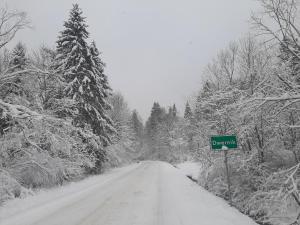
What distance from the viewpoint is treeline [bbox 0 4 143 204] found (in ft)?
36.8

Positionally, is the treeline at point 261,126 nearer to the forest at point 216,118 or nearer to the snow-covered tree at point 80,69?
the forest at point 216,118

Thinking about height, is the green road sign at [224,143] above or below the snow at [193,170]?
above

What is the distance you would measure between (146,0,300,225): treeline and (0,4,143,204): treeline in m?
7.06

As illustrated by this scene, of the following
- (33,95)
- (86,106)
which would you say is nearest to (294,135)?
(33,95)

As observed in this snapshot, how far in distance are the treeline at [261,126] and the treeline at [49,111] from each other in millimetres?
7059

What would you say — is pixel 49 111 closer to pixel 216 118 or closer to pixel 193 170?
pixel 216 118

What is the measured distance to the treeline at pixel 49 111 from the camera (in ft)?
36.8

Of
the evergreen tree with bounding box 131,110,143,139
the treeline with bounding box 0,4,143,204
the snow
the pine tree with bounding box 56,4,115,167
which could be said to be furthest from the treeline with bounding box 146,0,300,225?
the evergreen tree with bounding box 131,110,143,139

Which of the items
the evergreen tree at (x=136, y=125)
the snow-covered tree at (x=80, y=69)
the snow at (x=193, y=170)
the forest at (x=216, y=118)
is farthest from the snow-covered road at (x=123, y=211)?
the evergreen tree at (x=136, y=125)

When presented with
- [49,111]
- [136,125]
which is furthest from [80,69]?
[136,125]

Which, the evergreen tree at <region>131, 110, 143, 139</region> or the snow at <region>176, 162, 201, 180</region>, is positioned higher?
the evergreen tree at <region>131, 110, 143, 139</region>

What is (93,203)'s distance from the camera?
982cm

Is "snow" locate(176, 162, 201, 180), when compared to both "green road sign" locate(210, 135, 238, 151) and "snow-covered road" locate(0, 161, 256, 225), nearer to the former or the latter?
"snow-covered road" locate(0, 161, 256, 225)

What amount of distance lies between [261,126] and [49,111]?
1090cm
